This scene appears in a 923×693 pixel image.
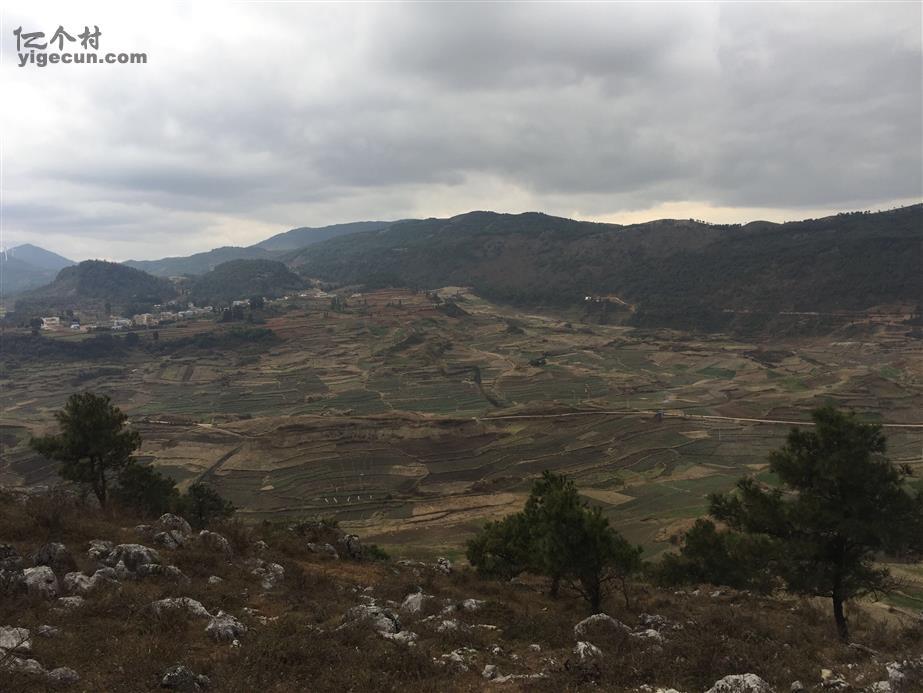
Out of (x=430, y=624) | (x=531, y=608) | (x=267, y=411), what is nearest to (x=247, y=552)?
(x=430, y=624)

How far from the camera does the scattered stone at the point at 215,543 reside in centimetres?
2039

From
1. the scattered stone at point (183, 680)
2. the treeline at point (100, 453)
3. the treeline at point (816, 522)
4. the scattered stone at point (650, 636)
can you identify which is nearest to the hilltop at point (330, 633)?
the scattered stone at point (183, 680)

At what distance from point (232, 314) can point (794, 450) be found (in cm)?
20519

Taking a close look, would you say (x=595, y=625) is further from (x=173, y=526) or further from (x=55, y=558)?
(x=173, y=526)

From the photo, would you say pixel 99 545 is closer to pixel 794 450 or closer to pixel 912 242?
pixel 794 450

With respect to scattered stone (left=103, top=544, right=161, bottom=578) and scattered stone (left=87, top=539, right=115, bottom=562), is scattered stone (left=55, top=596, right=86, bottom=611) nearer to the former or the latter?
scattered stone (left=103, top=544, right=161, bottom=578)

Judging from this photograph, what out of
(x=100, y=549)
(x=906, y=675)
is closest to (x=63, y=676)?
(x=100, y=549)

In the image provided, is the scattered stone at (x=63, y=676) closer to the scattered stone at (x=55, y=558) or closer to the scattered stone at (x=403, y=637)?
the scattered stone at (x=403, y=637)

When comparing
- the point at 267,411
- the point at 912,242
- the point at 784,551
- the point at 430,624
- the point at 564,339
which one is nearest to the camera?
the point at 430,624

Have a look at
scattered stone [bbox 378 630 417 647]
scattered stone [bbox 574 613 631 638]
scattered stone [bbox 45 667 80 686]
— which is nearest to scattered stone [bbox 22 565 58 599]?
scattered stone [bbox 45 667 80 686]

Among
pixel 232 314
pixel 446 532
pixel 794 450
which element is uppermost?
pixel 232 314

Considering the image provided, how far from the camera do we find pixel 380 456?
77562 millimetres

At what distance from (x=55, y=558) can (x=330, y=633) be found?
349 inches

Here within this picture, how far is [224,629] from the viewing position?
12.6 metres
